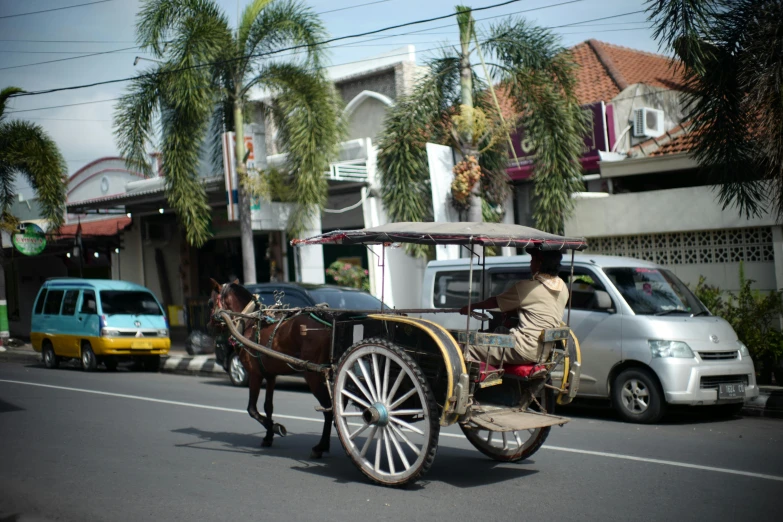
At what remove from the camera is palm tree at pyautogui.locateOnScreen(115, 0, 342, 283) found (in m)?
16.6

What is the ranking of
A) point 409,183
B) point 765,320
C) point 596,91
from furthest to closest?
1. point 596,91
2. point 409,183
3. point 765,320

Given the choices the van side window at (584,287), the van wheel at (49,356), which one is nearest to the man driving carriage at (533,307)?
the van side window at (584,287)

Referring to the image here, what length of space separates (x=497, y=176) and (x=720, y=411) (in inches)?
286

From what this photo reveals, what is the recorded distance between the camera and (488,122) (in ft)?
51.0

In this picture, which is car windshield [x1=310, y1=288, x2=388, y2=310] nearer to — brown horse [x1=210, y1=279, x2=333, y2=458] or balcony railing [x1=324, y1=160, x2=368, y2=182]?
brown horse [x1=210, y1=279, x2=333, y2=458]

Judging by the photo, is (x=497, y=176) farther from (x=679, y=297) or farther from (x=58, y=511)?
(x=58, y=511)

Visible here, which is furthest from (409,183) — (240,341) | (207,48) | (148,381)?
(240,341)

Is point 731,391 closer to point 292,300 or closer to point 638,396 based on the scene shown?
point 638,396

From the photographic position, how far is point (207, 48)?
16219 mm

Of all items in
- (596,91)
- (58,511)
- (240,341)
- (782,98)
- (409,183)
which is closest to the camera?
(58,511)

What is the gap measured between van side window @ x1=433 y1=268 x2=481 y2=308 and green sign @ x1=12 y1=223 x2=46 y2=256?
15.8 metres

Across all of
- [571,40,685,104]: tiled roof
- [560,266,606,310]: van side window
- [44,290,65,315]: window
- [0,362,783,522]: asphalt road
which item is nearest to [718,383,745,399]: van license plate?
[0,362,783,522]: asphalt road

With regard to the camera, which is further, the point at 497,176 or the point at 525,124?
the point at 497,176

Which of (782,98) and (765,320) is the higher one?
(782,98)
